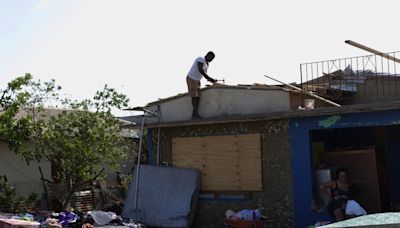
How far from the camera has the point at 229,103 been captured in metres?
12.8

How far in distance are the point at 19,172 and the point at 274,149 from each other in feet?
34.1

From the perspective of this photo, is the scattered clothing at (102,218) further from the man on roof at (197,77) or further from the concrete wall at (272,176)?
the man on roof at (197,77)

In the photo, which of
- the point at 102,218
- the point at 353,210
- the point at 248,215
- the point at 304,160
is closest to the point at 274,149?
the point at 304,160

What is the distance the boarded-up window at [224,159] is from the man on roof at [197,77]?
746mm

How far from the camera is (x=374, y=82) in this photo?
1332 centimetres

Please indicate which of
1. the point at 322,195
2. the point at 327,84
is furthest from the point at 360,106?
the point at 327,84

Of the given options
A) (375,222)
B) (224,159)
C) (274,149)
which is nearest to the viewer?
(375,222)

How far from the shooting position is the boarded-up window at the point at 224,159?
1216 cm

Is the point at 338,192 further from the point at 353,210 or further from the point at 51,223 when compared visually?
the point at 51,223

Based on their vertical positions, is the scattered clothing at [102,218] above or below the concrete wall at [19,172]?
below

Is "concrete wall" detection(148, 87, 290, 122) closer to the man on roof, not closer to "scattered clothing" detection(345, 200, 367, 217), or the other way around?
the man on roof

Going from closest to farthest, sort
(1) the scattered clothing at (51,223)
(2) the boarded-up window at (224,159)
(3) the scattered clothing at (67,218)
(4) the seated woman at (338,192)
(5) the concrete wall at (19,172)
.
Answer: (4) the seated woman at (338,192)
(1) the scattered clothing at (51,223)
(3) the scattered clothing at (67,218)
(2) the boarded-up window at (224,159)
(5) the concrete wall at (19,172)

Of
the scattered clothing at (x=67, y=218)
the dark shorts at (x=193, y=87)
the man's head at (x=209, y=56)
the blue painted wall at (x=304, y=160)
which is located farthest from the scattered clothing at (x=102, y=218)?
the man's head at (x=209, y=56)

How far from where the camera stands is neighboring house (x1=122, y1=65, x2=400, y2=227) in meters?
11.3
